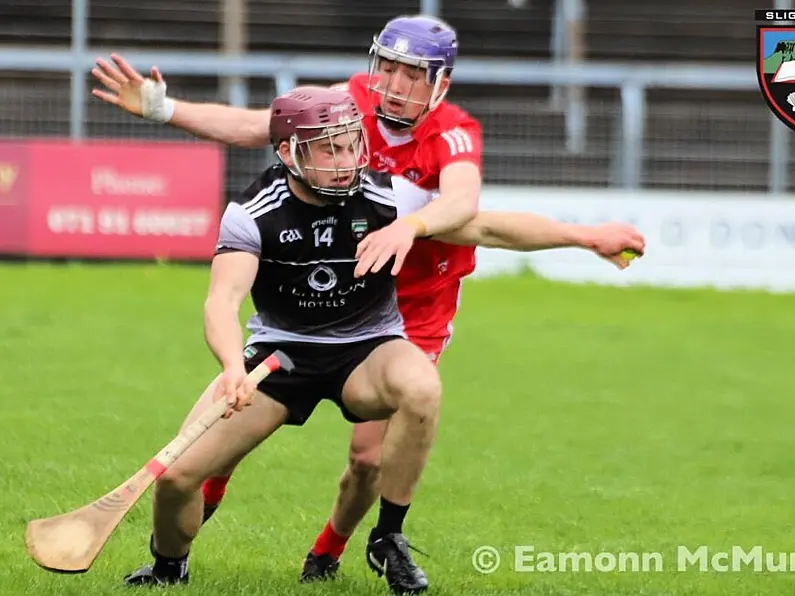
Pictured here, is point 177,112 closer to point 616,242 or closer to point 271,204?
point 271,204

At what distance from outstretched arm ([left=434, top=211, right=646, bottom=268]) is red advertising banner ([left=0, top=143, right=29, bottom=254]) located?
38.1 feet

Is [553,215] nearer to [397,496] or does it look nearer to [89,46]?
[89,46]

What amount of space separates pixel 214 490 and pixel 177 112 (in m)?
1.57

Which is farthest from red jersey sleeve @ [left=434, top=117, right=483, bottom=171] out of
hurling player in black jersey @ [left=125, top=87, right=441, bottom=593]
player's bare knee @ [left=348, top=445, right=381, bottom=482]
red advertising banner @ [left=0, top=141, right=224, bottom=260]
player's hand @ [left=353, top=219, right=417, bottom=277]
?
red advertising banner @ [left=0, top=141, right=224, bottom=260]

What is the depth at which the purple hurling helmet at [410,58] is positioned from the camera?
6.04 m

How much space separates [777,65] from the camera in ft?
34.9

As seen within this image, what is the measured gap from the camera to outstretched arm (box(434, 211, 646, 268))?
5680mm

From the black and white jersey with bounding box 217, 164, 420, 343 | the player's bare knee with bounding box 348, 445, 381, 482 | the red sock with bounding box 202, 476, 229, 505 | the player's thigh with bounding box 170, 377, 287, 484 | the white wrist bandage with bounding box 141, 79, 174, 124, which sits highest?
the white wrist bandage with bounding box 141, 79, 174, 124

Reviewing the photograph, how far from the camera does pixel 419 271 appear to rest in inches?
249

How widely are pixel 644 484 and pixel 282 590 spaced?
2731mm

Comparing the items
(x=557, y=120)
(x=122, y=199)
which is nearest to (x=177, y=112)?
(x=122, y=199)

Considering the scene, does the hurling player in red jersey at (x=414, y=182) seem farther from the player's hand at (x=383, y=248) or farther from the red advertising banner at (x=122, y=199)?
the red advertising banner at (x=122, y=199)

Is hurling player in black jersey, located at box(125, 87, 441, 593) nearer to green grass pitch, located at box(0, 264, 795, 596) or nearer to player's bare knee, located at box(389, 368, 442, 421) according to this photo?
player's bare knee, located at box(389, 368, 442, 421)

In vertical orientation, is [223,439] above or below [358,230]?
below
